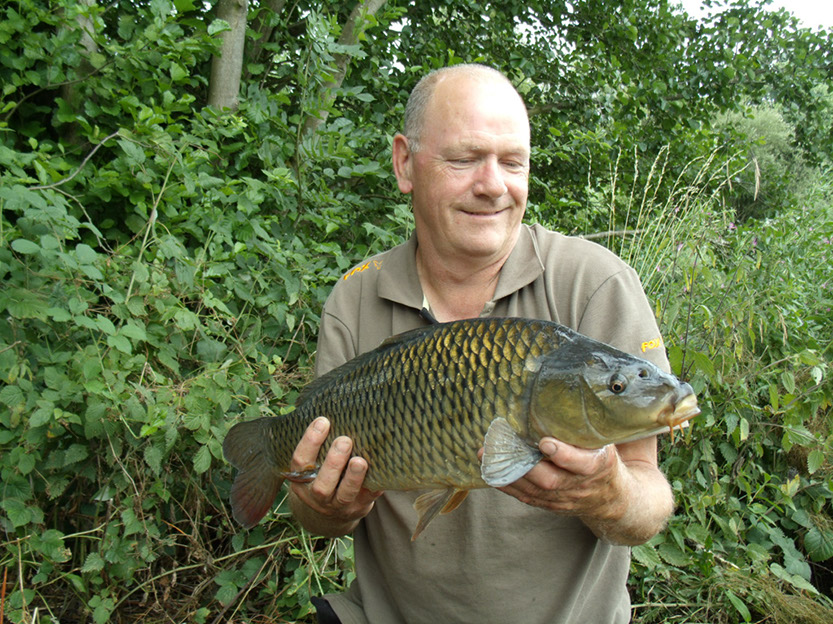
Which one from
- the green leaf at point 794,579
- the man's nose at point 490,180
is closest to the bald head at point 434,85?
the man's nose at point 490,180

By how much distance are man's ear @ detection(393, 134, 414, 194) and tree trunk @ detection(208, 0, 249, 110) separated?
1.51 meters

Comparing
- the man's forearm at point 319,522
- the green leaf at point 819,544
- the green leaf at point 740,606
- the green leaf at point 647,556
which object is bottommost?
the green leaf at point 740,606

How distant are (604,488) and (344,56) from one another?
2707mm

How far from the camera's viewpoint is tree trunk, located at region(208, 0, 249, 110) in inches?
124

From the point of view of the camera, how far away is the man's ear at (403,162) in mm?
1875

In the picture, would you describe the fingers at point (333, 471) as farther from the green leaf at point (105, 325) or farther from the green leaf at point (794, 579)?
the green leaf at point (794, 579)

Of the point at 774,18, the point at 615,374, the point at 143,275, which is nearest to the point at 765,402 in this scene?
the point at 615,374

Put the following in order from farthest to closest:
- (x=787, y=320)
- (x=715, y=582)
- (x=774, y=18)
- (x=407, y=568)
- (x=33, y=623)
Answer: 1. (x=774, y=18)
2. (x=787, y=320)
3. (x=715, y=582)
4. (x=33, y=623)
5. (x=407, y=568)

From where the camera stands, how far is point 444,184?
167cm

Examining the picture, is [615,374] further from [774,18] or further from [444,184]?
[774,18]

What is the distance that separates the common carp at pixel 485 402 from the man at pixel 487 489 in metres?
0.07

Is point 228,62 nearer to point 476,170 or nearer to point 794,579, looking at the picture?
point 476,170

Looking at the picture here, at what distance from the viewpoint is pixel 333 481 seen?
1.36 m

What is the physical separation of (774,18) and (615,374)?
4951mm
